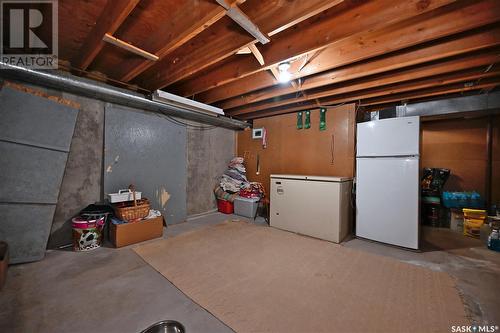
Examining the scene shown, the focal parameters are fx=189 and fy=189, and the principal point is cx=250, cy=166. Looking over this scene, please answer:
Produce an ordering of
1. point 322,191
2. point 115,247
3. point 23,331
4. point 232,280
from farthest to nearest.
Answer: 1. point 322,191
2. point 115,247
3. point 232,280
4. point 23,331

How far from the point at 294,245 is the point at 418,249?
63.0 inches

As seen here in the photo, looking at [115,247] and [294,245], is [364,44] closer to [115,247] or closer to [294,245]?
[294,245]

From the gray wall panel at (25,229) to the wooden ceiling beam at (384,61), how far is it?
278 cm

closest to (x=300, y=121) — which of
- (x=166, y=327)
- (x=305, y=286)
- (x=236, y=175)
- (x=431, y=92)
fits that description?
(x=236, y=175)

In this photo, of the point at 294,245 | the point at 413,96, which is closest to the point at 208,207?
the point at 294,245

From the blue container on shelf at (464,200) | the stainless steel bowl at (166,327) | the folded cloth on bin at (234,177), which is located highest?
the folded cloth on bin at (234,177)

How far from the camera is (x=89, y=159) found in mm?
2643

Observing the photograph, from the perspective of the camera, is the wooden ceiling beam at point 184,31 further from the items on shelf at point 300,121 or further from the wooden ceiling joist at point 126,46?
the items on shelf at point 300,121

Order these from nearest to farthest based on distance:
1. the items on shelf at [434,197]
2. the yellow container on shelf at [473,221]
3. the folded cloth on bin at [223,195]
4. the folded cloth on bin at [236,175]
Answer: the yellow container on shelf at [473,221] < the items on shelf at [434,197] < the folded cloth on bin at [223,195] < the folded cloth on bin at [236,175]

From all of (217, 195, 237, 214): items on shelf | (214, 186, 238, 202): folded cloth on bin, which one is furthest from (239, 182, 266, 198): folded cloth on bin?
(217, 195, 237, 214): items on shelf

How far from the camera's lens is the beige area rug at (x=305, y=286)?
4.29ft

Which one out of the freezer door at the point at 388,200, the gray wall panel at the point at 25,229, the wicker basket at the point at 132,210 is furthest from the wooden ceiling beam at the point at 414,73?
the gray wall panel at the point at 25,229

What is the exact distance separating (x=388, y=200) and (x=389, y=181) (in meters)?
0.27

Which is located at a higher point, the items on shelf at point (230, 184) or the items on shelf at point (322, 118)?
the items on shelf at point (322, 118)
